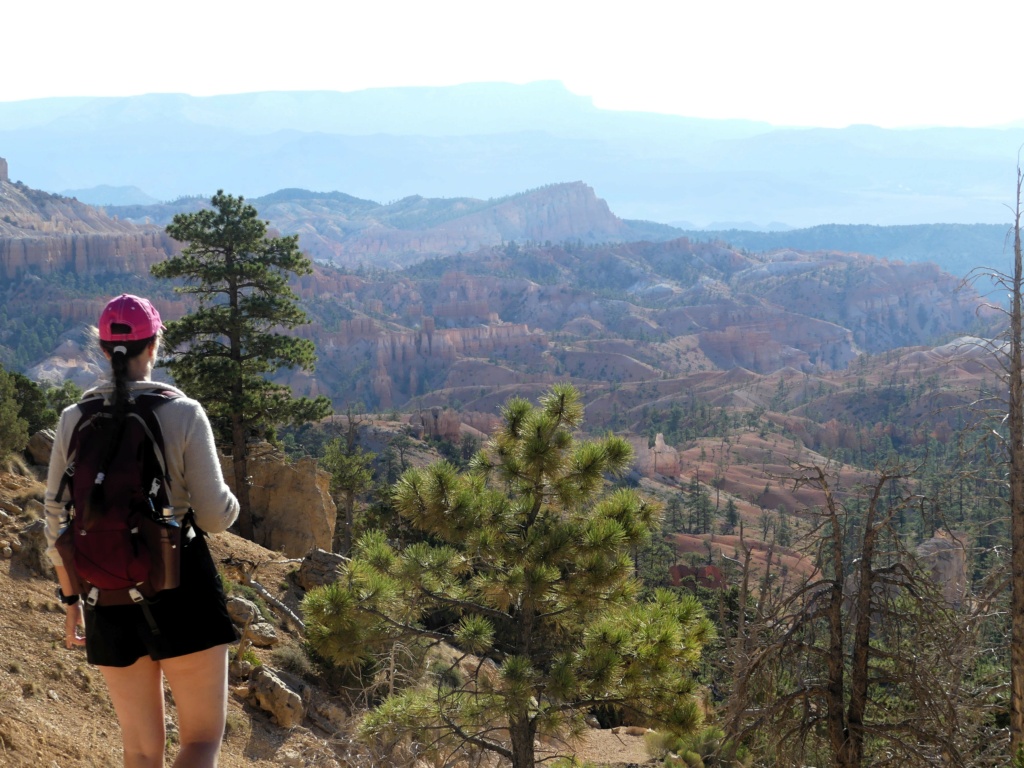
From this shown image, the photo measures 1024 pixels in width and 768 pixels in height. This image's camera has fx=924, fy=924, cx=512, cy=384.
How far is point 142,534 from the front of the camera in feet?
9.30

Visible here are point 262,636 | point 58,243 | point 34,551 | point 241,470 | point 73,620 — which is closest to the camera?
point 73,620

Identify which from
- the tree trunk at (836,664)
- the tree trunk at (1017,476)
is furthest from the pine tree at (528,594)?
the tree trunk at (1017,476)

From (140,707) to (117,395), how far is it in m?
1.06

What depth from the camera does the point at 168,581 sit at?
288cm

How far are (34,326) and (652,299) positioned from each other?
94597 mm

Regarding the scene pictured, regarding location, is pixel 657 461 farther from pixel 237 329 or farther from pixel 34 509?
pixel 34 509

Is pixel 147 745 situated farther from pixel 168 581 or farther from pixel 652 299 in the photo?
pixel 652 299

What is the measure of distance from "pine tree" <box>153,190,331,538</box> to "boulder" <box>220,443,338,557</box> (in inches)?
13.2

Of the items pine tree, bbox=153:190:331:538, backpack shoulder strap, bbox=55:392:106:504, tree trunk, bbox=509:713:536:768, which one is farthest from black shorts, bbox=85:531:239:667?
pine tree, bbox=153:190:331:538

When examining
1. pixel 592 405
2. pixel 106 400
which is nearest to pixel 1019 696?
pixel 106 400

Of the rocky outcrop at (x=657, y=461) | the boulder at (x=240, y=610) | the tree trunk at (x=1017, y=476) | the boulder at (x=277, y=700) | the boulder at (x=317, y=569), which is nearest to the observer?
the boulder at (x=277, y=700)

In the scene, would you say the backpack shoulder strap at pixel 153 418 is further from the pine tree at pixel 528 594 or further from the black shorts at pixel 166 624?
the pine tree at pixel 528 594

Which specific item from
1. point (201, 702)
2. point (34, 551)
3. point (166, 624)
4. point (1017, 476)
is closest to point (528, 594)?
point (201, 702)

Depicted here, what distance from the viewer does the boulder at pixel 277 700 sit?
27.8ft
